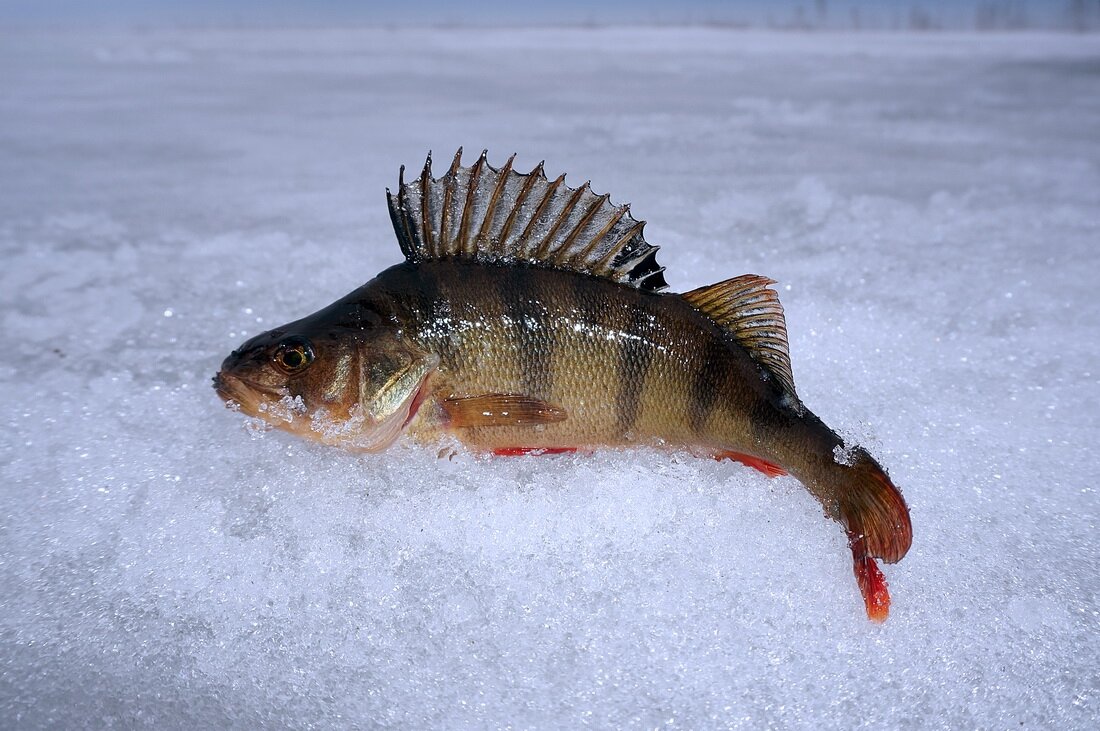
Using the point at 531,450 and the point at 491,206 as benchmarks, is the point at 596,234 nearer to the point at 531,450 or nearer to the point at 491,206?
the point at 491,206

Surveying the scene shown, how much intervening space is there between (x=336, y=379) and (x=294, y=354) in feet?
0.41

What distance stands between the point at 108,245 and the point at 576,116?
172 inches

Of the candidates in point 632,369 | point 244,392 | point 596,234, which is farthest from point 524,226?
point 244,392

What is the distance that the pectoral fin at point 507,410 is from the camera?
6.61ft

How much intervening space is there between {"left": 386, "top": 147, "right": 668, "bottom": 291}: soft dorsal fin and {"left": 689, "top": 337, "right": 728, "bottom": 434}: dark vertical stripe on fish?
26 centimetres

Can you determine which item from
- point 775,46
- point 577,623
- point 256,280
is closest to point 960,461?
point 577,623

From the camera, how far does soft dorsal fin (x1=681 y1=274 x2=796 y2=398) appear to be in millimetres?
2090

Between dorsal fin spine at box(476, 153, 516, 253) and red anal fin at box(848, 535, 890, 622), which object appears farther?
dorsal fin spine at box(476, 153, 516, 253)

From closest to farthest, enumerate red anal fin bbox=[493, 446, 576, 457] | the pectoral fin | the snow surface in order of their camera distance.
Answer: the snow surface
the pectoral fin
red anal fin bbox=[493, 446, 576, 457]

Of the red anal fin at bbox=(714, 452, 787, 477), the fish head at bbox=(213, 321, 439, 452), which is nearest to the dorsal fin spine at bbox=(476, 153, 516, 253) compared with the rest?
the fish head at bbox=(213, 321, 439, 452)

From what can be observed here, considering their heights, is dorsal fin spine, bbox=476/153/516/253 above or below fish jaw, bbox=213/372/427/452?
above

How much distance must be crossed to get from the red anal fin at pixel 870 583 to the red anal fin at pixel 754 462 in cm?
30

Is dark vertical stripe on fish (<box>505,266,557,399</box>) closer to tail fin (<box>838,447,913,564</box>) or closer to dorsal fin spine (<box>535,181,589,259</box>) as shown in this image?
dorsal fin spine (<box>535,181,589,259</box>)

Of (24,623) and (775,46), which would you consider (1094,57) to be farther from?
(24,623)
